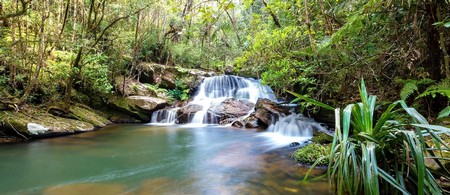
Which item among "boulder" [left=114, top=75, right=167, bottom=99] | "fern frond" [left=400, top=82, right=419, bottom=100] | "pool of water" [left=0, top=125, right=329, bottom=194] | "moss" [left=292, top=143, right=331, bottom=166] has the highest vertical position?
"boulder" [left=114, top=75, right=167, bottom=99]

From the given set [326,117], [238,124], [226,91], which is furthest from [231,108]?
[326,117]

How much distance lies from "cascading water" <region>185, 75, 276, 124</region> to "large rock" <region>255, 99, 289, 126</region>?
3044 mm

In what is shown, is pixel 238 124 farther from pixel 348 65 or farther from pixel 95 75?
pixel 348 65

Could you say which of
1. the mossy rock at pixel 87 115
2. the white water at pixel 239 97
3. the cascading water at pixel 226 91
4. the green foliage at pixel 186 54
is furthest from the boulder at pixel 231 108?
the green foliage at pixel 186 54

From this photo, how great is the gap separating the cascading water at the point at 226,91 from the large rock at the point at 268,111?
304 cm

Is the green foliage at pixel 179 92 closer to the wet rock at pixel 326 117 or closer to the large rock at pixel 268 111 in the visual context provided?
the large rock at pixel 268 111

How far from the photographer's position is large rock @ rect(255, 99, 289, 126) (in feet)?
30.8

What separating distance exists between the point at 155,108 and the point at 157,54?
17.1 ft

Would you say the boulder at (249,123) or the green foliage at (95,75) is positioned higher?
the green foliage at (95,75)

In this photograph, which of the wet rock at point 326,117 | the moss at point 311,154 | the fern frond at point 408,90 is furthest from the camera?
the wet rock at point 326,117

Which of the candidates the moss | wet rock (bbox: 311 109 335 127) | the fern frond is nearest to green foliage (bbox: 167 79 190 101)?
wet rock (bbox: 311 109 335 127)

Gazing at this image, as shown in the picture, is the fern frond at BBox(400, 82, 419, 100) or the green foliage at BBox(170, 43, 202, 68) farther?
the green foliage at BBox(170, 43, 202, 68)

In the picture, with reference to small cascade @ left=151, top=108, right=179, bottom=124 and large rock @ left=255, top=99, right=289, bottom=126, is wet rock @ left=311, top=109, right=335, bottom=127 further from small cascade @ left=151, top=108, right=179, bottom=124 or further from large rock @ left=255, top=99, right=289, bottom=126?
small cascade @ left=151, top=108, right=179, bottom=124

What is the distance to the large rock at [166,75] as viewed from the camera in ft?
45.4
